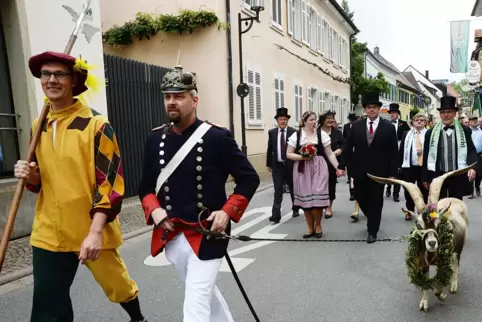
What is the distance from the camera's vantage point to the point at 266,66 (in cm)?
1773

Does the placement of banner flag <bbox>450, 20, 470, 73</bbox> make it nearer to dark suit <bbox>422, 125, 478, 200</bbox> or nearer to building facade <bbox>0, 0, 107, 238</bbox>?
dark suit <bbox>422, 125, 478, 200</bbox>

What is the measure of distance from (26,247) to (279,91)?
14.1 metres

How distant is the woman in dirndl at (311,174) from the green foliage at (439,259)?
2.75 meters

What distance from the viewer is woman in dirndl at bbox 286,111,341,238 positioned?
21.8 ft

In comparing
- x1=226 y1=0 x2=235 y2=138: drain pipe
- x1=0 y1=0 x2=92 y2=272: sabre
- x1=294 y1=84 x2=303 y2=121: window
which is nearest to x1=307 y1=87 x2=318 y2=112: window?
x1=294 y1=84 x2=303 y2=121: window

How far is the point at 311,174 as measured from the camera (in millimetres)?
6809

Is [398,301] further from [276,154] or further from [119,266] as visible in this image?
[276,154]

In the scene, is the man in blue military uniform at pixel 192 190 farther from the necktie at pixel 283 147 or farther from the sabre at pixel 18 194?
the necktie at pixel 283 147

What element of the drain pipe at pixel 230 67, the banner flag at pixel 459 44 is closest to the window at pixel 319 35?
the banner flag at pixel 459 44

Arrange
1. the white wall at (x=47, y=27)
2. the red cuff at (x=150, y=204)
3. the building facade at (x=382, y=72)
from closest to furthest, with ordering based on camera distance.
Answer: the red cuff at (x=150, y=204), the white wall at (x=47, y=27), the building facade at (x=382, y=72)

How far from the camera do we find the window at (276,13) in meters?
18.3

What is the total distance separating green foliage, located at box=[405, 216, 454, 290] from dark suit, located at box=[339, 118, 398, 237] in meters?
2.56

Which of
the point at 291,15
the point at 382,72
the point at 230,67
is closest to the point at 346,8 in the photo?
the point at 382,72

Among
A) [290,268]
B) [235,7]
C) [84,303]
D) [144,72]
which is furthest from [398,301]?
[235,7]
